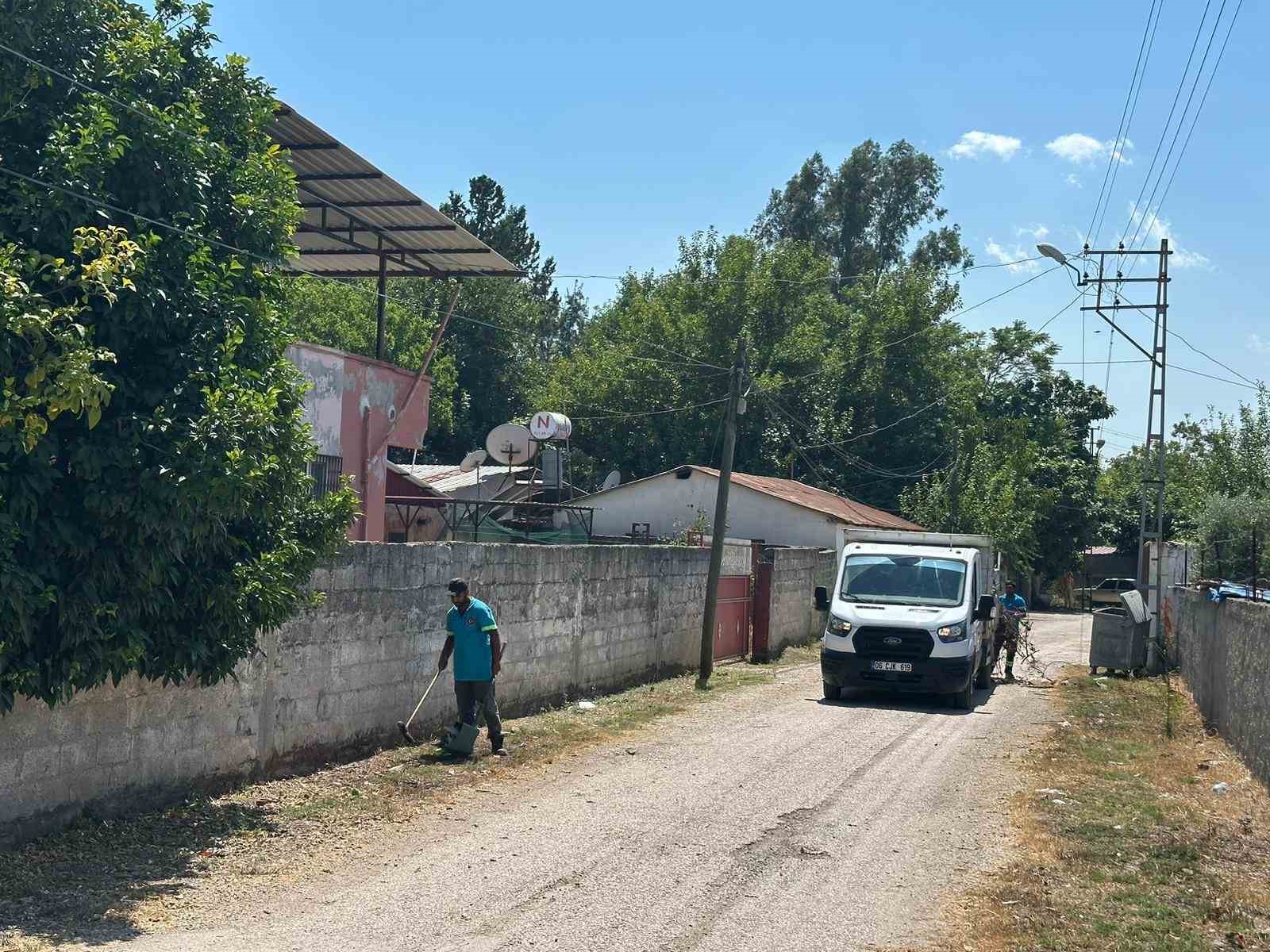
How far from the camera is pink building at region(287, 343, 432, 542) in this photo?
51.3 feet

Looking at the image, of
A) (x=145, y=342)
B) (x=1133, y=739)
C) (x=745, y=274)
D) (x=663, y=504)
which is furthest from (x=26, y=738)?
(x=745, y=274)

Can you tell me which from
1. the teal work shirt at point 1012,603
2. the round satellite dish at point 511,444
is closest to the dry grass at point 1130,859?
the teal work shirt at point 1012,603

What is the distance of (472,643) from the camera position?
11.2m

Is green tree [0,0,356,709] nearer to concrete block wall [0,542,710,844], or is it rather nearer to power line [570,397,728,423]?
concrete block wall [0,542,710,844]

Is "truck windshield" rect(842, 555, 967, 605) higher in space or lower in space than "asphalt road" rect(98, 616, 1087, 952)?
higher

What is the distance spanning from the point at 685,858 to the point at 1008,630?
15.6 m

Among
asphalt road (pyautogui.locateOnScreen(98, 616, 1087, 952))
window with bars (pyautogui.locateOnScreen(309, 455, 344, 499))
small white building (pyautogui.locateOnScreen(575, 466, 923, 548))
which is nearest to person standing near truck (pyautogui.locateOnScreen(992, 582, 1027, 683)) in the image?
asphalt road (pyautogui.locateOnScreen(98, 616, 1087, 952))

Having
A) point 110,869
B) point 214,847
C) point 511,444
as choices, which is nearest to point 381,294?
point 511,444

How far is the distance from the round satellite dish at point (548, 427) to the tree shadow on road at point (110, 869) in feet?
62.1

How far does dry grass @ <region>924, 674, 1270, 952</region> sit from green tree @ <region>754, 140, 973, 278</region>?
50.4 metres

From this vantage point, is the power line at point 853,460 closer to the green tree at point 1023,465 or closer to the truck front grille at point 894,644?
the green tree at point 1023,465

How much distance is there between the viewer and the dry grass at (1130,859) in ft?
21.5

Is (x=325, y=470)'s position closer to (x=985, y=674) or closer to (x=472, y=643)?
(x=472, y=643)

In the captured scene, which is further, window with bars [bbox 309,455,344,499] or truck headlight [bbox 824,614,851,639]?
truck headlight [bbox 824,614,851,639]
